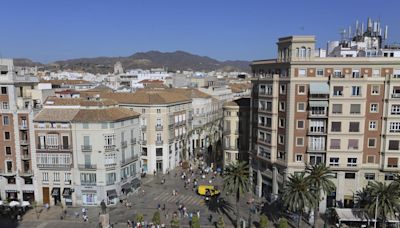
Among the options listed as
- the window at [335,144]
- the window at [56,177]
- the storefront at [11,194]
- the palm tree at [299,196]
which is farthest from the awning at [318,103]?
the storefront at [11,194]

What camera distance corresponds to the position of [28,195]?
78.9m

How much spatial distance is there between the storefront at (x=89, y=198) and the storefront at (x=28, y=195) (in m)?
11.2

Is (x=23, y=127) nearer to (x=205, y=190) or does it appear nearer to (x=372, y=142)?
(x=205, y=190)

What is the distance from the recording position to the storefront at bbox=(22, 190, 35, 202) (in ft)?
258

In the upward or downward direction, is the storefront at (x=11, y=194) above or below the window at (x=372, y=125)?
below

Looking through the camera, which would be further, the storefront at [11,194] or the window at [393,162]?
the storefront at [11,194]

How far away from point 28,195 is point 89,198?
1352 centimetres

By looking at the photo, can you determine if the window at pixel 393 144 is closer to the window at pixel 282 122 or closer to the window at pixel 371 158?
the window at pixel 371 158

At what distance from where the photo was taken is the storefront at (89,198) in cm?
7694

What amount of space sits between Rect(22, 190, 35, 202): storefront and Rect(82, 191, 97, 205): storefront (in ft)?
36.6

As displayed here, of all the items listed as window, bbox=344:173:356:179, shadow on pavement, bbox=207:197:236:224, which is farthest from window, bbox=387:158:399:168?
shadow on pavement, bbox=207:197:236:224

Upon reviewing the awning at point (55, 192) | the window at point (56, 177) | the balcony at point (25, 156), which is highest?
the balcony at point (25, 156)

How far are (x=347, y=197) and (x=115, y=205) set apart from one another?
46519mm

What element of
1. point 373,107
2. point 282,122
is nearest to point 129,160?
point 282,122
